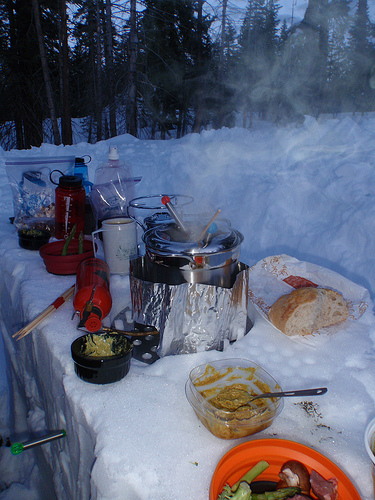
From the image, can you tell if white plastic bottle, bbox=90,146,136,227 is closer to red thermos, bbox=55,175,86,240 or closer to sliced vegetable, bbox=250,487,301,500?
red thermos, bbox=55,175,86,240

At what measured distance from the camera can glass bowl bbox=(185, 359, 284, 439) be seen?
1010 mm

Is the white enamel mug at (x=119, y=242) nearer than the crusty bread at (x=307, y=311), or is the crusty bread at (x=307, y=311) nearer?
the crusty bread at (x=307, y=311)

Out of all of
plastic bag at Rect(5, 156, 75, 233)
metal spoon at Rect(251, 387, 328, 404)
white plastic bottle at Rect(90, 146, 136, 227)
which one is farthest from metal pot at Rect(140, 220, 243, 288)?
plastic bag at Rect(5, 156, 75, 233)

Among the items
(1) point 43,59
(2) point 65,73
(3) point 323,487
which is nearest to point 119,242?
(3) point 323,487

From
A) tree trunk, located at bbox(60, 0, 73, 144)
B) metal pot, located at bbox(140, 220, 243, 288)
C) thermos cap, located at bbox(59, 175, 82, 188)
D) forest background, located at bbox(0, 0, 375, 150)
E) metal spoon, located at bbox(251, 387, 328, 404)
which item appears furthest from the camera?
tree trunk, located at bbox(60, 0, 73, 144)

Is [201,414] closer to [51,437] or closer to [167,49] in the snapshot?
[51,437]

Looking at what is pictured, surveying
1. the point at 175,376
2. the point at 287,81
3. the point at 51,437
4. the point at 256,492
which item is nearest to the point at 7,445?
the point at 51,437

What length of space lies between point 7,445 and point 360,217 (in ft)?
13.6

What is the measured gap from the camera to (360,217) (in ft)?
13.7

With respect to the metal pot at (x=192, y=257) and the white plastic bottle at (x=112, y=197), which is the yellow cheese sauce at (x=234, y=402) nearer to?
the metal pot at (x=192, y=257)

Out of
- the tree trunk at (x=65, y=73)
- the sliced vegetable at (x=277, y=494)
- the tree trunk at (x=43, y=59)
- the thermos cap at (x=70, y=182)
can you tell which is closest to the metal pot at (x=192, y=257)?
the sliced vegetable at (x=277, y=494)

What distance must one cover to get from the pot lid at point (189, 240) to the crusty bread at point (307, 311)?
0.40 metres

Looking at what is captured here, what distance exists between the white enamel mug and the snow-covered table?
0.93 ft

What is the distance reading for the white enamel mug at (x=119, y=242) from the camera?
2.07 m
